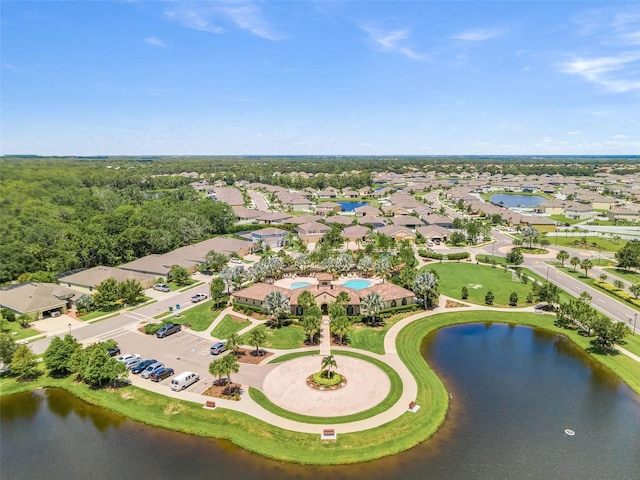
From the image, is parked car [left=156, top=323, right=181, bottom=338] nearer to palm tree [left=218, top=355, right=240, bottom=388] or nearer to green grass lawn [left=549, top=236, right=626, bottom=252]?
palm tree [left=218, top=355, right=240, bottom=388]

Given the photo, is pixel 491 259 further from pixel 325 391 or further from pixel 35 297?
pixel 35 297

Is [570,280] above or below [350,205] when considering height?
below

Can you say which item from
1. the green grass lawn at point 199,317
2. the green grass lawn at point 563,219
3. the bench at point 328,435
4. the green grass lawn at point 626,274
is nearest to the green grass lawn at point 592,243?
the green grass lawn at point 626,274

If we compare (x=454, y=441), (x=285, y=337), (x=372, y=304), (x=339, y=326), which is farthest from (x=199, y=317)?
(x=454, y=441)

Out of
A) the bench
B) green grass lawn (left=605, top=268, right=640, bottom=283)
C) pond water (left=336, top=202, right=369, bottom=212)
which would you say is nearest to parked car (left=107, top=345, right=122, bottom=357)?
the bench

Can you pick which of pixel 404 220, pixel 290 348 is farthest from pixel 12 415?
pixel 404 220

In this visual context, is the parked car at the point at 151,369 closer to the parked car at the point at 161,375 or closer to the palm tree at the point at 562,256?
the parked car at the point at 161,375
